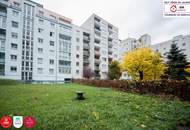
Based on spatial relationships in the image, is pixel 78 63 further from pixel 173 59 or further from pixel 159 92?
pixel 159 92

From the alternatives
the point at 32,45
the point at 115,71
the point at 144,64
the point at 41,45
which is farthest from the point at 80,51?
the point at 144,64

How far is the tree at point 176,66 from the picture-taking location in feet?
62.4

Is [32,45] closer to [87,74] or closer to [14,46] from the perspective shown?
[14,46]

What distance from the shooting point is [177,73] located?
1922 centimetres

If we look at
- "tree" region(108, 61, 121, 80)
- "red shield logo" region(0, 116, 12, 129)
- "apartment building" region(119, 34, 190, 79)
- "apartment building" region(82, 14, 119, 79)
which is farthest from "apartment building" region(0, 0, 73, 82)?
"red shield logo" region(0, 116, 12, 129)

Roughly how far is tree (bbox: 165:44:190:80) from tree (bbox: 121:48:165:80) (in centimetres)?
180

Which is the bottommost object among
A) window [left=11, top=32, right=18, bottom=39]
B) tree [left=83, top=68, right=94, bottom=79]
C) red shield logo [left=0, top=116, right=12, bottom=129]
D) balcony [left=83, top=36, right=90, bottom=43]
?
red shield logo [left=0, top=116, right=12, bottom=129]

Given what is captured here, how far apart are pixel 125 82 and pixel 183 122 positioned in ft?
29.0

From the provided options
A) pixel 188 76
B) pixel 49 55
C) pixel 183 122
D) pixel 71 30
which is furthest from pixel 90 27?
pixel 183 122

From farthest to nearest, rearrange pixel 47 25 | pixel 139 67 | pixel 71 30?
pixel 71 30 → pixel 47 25 → pixel 139 67

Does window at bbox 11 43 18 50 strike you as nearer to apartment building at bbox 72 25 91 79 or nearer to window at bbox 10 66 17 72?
window at bbox 10 66 17 72

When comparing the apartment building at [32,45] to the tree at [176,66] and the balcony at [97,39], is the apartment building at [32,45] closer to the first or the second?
the balcony at [97,39]

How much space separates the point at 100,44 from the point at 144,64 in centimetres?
2318

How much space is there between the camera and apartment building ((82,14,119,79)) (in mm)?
38000
